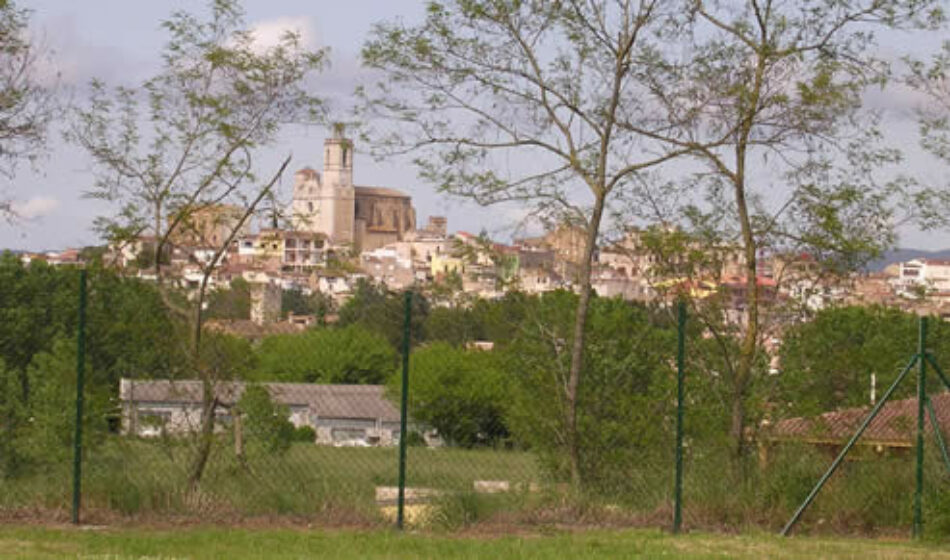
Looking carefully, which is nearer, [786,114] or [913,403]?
[786,114]

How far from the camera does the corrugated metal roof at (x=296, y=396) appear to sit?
449 inches

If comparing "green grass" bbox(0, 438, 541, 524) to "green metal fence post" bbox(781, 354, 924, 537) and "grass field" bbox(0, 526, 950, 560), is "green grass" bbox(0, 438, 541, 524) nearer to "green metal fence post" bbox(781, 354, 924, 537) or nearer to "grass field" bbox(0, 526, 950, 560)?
"grass field" bbox(0, 526, 950, 560)

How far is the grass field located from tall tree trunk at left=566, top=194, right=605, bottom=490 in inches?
50.0

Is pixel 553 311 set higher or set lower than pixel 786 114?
lower

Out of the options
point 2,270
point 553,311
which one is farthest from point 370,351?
point 553,311

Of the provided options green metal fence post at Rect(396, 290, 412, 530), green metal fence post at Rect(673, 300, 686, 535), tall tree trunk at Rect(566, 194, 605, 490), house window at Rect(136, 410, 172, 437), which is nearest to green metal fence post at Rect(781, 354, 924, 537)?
green metal fence post at Rect(673, 300, 686, 535)

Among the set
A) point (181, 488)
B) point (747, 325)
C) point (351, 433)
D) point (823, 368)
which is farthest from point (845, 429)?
point (351, 433)

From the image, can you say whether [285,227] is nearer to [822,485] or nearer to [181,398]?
[181,398]

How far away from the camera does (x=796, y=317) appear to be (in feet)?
40.1

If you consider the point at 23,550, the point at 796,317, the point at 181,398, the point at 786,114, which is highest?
the point at 786,114

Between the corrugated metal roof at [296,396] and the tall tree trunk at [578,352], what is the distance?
255cm

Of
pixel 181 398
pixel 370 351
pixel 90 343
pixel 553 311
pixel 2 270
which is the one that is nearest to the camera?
pixel 181 398

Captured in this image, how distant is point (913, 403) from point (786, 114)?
4534mm

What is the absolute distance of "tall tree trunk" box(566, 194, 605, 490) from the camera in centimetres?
1155
